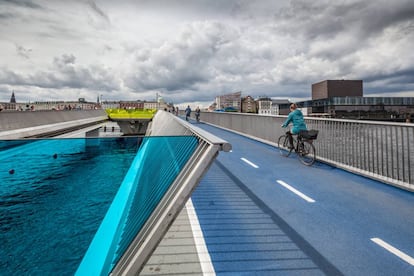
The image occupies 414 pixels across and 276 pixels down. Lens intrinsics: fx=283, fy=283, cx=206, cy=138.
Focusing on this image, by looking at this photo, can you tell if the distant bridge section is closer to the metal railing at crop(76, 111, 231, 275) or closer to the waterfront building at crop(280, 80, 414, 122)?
the metal railing at crop(76, 111, 231, 275)

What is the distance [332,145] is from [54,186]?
8115 millimetres

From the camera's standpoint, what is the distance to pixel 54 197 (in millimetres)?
4777

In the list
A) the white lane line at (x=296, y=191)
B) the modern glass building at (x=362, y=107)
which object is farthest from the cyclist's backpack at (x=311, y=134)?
the modern glass building at (x=362, y=107)

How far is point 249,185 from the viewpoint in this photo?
6801 mm

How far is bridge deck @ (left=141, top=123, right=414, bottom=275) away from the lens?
10.7 ft

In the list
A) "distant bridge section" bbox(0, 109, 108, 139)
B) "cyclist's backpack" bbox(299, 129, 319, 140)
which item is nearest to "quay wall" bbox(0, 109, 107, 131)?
"distant bridge section" bbox(0, 109, 108, 139)

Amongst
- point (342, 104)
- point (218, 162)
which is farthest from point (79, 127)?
point (342, 104)

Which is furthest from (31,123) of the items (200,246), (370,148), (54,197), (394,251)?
(394,251)

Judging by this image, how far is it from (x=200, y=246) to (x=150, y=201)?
95cm

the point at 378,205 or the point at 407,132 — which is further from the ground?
the point at 407,132

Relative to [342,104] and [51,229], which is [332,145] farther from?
[342,104]

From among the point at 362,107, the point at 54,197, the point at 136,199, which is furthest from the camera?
the point at 362,107

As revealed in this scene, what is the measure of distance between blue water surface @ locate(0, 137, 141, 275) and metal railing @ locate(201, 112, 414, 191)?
6.03m

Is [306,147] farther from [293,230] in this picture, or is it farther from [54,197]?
[54,197]
